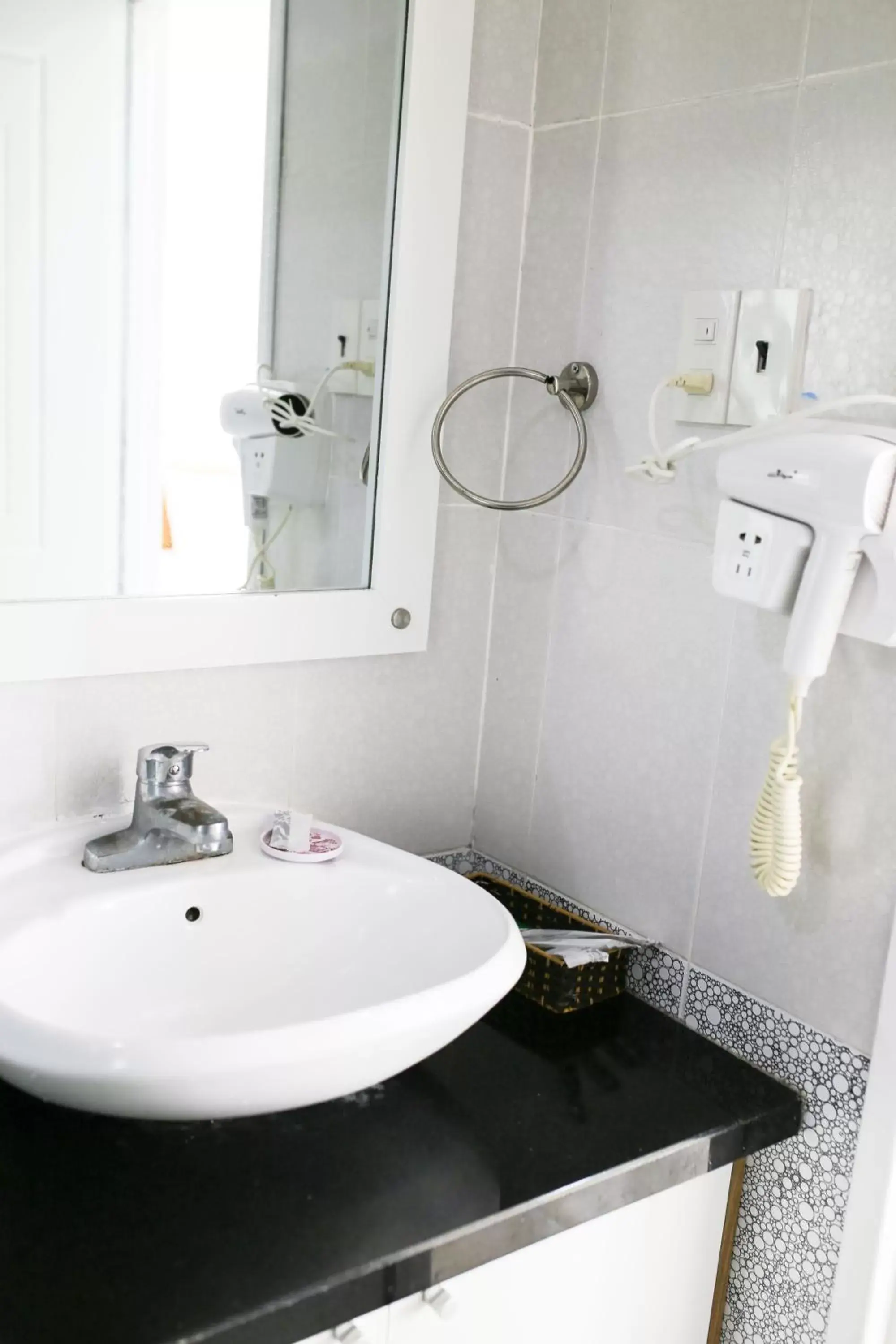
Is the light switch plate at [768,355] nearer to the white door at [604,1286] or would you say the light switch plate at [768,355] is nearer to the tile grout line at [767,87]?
the tile grout line at [767,87]

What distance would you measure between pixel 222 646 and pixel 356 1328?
65 centimetres

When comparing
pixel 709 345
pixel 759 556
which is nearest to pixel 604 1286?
pixel 759 556

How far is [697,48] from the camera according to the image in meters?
1.18

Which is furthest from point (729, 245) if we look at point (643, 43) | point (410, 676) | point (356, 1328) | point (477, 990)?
point (356, 1328)

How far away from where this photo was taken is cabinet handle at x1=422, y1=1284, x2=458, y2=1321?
94 centimetres

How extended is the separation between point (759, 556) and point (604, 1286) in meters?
0.66

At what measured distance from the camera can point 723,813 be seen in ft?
3.98

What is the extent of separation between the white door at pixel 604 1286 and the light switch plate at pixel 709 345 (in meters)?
0.73

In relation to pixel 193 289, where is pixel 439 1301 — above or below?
below

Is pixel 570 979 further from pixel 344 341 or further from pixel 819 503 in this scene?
pixel 344 341

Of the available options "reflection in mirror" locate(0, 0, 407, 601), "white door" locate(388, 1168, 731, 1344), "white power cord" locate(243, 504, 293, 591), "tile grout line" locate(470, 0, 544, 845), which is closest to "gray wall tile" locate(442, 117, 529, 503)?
"tile grout line" locate(470, 0, 544, 845)

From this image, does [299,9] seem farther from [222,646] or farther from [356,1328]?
[356,1328]

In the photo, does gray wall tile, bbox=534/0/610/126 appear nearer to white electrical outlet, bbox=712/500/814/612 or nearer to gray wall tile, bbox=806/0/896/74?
gray wall tile, bbox=806/0/896/74

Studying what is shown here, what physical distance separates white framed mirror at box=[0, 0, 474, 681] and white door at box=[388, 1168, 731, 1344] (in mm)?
632
